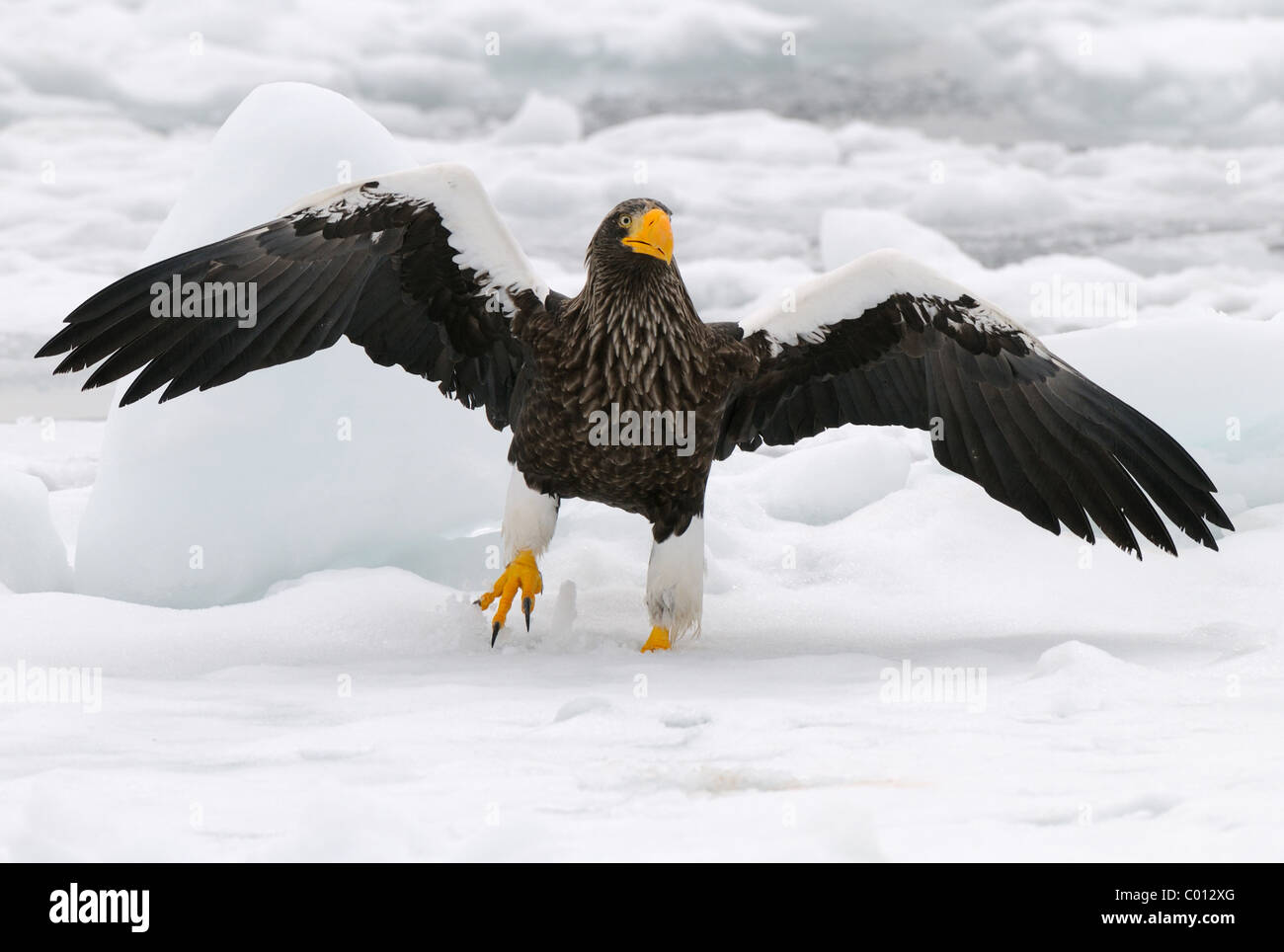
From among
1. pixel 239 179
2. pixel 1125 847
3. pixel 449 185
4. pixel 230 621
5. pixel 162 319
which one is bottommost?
pixel 1125 847

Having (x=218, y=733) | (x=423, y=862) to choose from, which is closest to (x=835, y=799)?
(x=423, y=862)

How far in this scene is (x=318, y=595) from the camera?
6.04m

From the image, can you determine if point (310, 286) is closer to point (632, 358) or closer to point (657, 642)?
point (632, 358)

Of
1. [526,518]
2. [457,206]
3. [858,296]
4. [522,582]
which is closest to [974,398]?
[858,296]

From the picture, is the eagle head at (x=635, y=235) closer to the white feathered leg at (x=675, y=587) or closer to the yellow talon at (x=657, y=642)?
the white feathered leg at (x=675, y=587)

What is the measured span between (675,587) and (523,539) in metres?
0.69

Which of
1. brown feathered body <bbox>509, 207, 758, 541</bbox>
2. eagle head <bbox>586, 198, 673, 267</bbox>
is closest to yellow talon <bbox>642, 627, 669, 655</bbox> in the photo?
brown feathered body <bbox>509, 207, 758, 541</bbox>

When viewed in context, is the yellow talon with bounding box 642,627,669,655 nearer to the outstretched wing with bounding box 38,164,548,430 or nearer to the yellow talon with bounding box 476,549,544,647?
the yellow talon with bounding box 476,549,544,647

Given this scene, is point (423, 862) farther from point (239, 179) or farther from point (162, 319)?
point (239, 179)

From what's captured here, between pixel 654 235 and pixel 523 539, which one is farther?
pixel 523 539

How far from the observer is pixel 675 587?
5574mm

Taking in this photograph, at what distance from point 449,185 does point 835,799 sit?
3363 mm

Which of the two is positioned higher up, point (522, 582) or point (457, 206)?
point (457, 206)

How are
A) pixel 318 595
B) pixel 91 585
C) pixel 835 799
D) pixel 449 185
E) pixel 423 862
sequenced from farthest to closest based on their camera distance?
pixel 91 585 → pixel 318 595 → pixel 449 185 → pixel 835 799 → pixel 423 862
